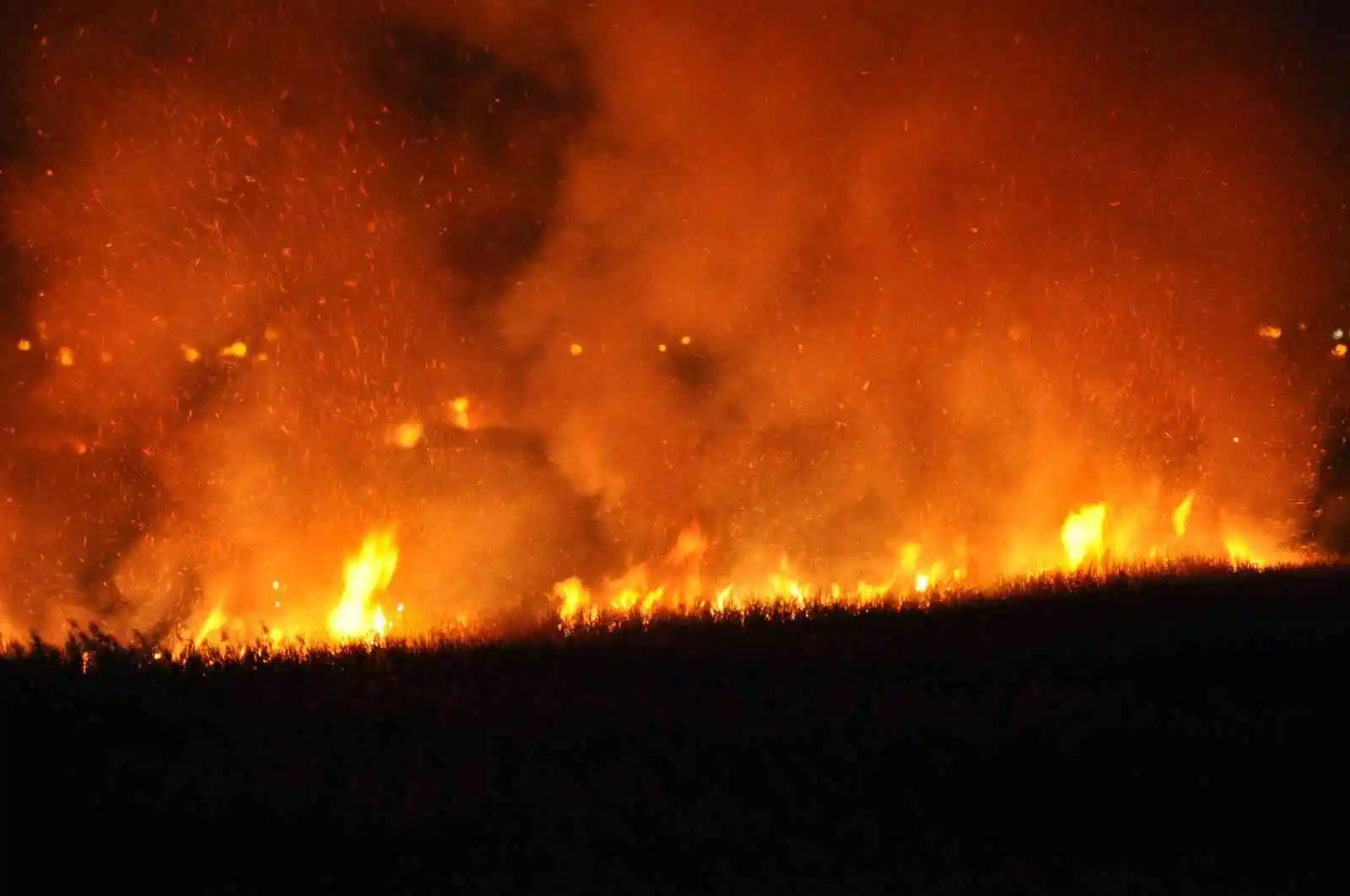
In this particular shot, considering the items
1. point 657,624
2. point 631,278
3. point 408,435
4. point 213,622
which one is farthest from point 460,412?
point 657,624

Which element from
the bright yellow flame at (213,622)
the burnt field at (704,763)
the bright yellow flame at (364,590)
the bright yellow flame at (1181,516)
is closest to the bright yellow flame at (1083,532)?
the bright yellow flame at (1181,516)

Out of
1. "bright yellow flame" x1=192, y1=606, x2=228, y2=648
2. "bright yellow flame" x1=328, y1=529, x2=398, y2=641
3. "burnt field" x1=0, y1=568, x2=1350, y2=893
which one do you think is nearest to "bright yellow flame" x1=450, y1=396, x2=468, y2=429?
"bright yellow flame" x1=328, y1=529, x2=398, y2=641

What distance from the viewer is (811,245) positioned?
42.1 ft

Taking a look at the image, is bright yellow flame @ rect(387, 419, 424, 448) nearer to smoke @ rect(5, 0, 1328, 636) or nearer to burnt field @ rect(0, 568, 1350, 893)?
smoke @ rect(5, 0, 1328, 636)

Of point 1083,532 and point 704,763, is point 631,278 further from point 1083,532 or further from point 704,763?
point 704,763

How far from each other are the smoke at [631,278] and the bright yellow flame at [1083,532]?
0.23 m

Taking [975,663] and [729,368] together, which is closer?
[975,663]

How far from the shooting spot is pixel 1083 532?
43.1ft

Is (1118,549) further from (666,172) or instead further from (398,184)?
(398,184)

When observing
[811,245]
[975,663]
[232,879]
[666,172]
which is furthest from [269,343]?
[232,879]

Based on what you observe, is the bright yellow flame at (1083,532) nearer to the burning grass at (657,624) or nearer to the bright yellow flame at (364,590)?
the burning grass at (657,624)

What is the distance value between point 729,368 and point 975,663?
6901 millimetres

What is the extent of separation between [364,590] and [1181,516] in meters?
8.57

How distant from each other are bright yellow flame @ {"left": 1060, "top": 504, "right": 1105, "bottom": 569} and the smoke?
0.23m
